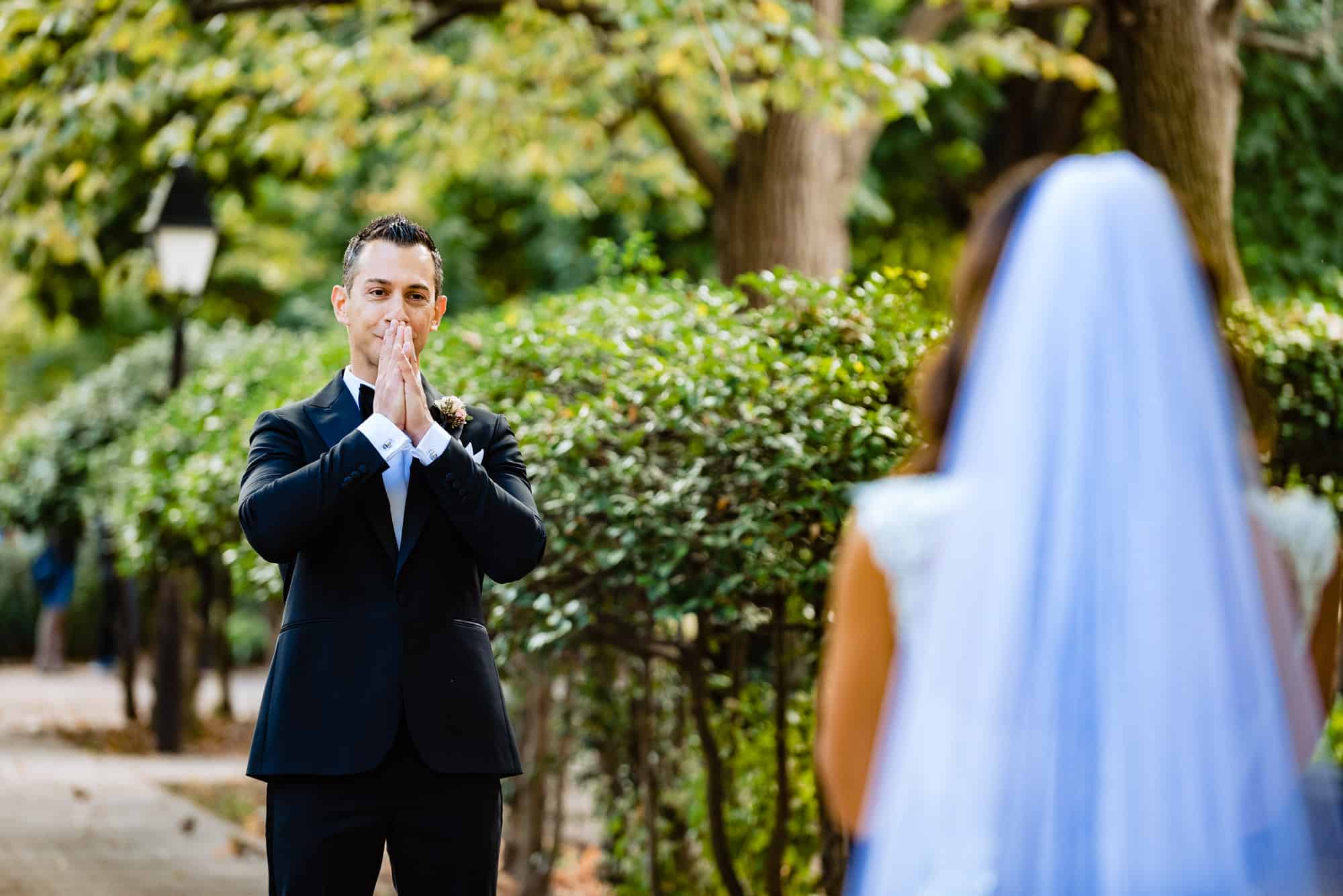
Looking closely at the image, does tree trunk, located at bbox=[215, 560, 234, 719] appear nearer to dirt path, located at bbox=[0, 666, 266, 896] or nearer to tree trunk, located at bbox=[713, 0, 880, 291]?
dirt path, located at bbox=[0, 666, 266, 896]

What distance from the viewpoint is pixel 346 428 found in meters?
3.37

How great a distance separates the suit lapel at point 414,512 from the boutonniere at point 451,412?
0.16 metres

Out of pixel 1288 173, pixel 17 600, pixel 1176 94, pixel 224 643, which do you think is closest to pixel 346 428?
pixel 1176 94

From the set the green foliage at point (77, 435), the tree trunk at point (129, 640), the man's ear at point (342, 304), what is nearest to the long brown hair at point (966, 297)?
the man's ear at point (342, 304)

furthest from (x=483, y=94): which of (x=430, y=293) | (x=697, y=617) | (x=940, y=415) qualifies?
(x=940, y=415)

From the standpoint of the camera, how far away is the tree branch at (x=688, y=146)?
33.0 feet

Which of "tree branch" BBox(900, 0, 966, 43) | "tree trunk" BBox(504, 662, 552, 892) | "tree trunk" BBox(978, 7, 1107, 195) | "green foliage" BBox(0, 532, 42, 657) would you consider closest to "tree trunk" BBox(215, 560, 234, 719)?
"tree branch" BBox(900, 0, 966, 43)

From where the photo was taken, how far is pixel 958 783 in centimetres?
179

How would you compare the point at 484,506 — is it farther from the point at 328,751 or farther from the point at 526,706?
the point at 526,706

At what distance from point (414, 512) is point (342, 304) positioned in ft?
1.73

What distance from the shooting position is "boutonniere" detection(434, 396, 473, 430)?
3377 mm

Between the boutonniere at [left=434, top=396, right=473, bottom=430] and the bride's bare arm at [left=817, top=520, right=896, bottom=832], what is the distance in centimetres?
152

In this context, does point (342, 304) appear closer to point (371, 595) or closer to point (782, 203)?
point (371, 595)

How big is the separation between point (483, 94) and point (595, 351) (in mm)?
5095
